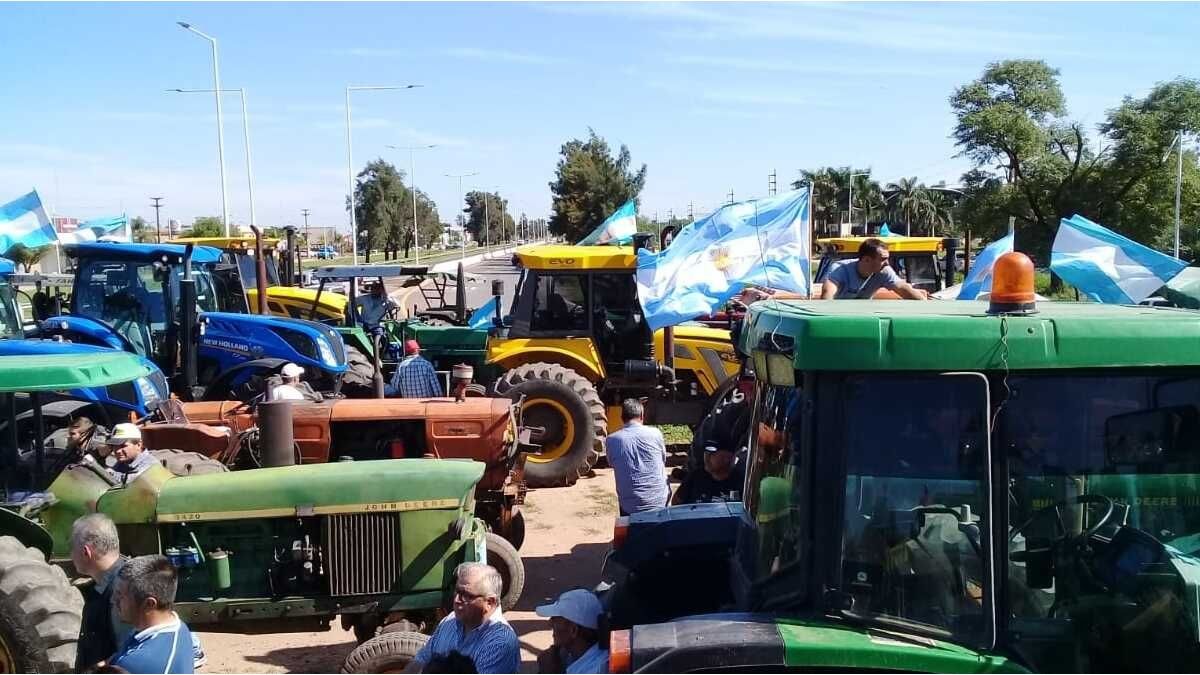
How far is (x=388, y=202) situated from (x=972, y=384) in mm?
48396

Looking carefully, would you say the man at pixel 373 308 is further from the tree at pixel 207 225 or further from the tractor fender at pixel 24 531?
the tree at pixel 207 225

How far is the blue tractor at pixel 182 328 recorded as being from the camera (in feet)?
34.2

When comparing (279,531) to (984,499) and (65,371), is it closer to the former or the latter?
(65,371)

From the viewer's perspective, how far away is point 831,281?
6480 mm

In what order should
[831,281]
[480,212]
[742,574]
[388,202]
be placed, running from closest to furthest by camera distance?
[742,574] < [831,281] < [388,202] < [480,212]

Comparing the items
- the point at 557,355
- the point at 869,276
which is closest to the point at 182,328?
the point at 557,355

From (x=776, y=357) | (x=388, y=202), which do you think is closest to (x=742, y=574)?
(x=776, y=357)

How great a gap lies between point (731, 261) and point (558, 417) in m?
2.36

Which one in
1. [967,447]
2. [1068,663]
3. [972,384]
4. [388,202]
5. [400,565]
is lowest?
[400,565]

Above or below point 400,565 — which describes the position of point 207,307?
above

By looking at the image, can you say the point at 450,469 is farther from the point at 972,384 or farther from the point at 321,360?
the point at 321,360

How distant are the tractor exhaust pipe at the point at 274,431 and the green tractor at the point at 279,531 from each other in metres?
0.36

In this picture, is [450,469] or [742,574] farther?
[450,469]

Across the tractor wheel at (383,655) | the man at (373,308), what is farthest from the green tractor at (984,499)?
the man at (373,308)
